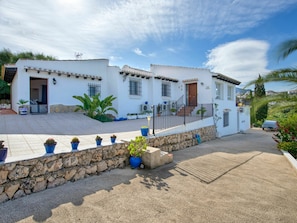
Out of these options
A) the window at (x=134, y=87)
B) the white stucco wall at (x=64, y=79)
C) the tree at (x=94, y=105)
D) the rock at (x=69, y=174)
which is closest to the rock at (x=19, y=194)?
the rock at (x=69, y=174)

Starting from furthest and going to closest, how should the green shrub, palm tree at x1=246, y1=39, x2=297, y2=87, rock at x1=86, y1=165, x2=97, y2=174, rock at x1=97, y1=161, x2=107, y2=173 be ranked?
the green shrub < palm tree at x1=246, y1=39, x2=297, y2=87 < rock at x1=97, y1=161, x2=107, y2=173 < rock at x1=86, y1=165, x2=97, y2=174

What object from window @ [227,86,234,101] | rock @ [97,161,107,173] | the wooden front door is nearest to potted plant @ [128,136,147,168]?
rock @ [97,161,107,173]

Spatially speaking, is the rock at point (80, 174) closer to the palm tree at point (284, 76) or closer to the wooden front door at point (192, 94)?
the palm tree at point (284, 76)

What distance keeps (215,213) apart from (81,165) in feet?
13.4

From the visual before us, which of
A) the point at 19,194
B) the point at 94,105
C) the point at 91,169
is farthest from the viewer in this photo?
the point at 94,105

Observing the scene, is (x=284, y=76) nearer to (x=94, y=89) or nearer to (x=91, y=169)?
(x=91, y=169)

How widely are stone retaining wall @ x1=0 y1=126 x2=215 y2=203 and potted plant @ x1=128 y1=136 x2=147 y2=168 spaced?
272mm

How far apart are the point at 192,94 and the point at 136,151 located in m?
14.9

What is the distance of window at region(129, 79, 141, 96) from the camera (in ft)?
57.6

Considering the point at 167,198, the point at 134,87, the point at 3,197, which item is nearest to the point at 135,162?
the point at 167,198

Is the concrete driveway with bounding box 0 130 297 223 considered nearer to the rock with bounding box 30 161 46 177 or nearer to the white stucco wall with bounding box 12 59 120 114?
the rock with bounding box 30 161 46 177

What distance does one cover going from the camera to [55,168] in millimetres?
4898

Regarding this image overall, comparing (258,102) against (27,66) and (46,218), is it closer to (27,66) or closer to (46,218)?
(46,218)

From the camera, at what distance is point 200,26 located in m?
12.2
